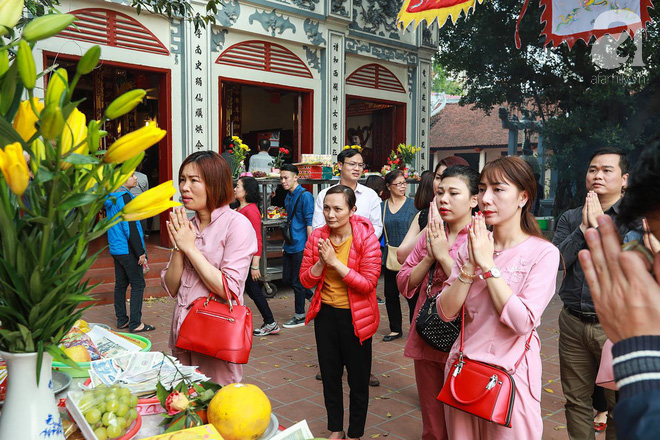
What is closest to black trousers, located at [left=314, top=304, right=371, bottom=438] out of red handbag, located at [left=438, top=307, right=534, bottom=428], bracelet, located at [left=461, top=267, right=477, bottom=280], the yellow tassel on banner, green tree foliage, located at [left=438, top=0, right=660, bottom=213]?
red handbag, located at [left=438, top=307, right=534, bottom=428]

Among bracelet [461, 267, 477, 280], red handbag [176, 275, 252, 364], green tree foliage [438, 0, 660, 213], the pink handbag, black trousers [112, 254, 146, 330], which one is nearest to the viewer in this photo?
bracelet [461, 267, 477, 280]

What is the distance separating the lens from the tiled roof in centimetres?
2745

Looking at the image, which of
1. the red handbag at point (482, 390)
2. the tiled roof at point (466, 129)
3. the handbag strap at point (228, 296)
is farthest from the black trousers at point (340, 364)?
the tiled roof at point (466, 129)

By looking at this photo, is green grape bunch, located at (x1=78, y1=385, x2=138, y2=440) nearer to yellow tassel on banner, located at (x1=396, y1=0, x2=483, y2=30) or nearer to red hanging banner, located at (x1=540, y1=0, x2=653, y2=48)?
yellow tassel on banner, located at (x1=396, y1=0, x2=483, y2=30)

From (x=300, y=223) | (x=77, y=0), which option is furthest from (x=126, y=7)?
(x=300, y=223)

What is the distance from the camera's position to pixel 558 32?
6441 millimetres

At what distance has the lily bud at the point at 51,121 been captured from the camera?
3.72ft

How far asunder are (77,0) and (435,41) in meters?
7.75

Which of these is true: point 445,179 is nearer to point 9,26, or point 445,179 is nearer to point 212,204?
point 212,204

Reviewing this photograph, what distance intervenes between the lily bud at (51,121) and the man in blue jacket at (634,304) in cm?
109

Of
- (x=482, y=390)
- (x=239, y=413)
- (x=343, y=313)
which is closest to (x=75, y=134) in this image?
(x=239, y=413)

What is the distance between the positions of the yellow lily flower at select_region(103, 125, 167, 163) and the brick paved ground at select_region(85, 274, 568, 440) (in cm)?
288

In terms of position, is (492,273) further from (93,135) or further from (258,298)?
(258,298)

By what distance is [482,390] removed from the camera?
217 cm
